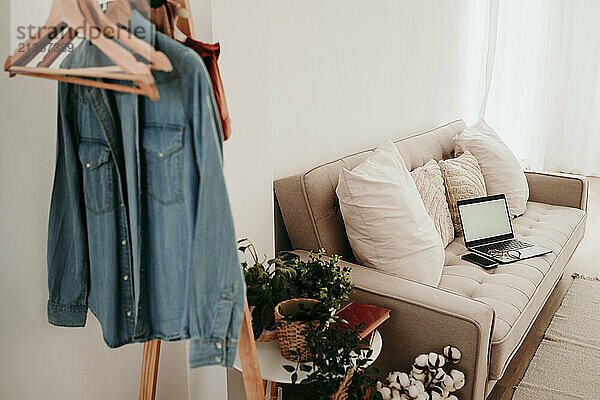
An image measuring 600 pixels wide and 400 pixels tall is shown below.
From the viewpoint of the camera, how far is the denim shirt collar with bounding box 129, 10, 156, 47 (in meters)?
1.00

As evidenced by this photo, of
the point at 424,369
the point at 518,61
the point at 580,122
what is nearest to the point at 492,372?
the point at 424,369

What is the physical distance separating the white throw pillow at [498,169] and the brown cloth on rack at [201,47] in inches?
93.1

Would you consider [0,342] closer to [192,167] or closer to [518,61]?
[192,167]

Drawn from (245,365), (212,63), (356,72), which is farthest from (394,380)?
(356,72)

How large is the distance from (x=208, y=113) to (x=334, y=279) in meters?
0.79

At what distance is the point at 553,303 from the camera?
3.09m

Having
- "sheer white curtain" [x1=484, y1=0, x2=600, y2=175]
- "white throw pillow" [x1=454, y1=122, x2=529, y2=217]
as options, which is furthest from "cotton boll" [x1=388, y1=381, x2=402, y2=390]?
"sheer white curtain" [x1=484, y1=0, x2=600, y2=175]

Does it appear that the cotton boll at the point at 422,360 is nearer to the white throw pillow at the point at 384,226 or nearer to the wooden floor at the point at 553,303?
the white throw pillow at the point at 384,226

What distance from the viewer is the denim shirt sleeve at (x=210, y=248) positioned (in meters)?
1.01

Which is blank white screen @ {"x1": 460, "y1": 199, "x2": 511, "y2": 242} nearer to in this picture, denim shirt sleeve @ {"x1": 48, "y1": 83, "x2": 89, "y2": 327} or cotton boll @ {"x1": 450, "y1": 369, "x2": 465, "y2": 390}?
cotton boll @ {"x1": 450, "y1": 369, "x2": 465, "y2": 390}

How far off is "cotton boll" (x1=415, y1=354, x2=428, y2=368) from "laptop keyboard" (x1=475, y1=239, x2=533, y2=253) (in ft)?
3.56

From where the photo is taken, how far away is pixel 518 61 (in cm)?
510

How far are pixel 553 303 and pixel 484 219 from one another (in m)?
0.75

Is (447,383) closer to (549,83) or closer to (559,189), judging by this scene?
(559,189)
